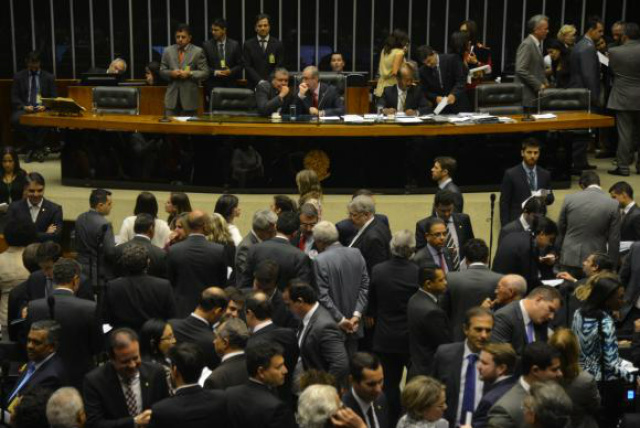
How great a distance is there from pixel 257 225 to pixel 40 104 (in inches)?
303

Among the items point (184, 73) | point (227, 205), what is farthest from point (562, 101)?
point (227, 205)

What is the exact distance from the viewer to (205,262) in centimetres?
786

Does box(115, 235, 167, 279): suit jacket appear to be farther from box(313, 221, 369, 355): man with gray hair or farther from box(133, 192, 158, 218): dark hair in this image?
box(313, 221, 369, 355): man with gray hair

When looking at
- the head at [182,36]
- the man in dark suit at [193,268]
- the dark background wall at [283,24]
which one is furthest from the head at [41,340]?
the dark background wall at [283,24]

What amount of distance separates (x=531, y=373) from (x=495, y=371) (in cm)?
25

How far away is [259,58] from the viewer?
14.3m

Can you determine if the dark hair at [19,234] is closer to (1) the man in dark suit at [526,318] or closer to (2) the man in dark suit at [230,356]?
(2) the man in dark suit at [230,356]

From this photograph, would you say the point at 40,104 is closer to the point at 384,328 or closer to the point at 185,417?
the point at 384,328

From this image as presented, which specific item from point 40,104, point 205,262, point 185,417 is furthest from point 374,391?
point 40,104

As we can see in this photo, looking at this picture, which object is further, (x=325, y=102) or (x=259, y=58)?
(x=259, y=58)

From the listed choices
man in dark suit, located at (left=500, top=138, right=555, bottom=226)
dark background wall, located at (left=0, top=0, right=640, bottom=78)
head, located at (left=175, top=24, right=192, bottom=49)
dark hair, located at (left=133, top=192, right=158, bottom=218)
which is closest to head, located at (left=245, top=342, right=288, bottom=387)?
dark hair, located at (left=133, top=192, right=158, bottom=218)

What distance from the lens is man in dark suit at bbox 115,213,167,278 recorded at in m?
7.86

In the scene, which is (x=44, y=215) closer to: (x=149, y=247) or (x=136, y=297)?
(x=149, y=247)

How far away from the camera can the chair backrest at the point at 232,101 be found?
42.4 ft
